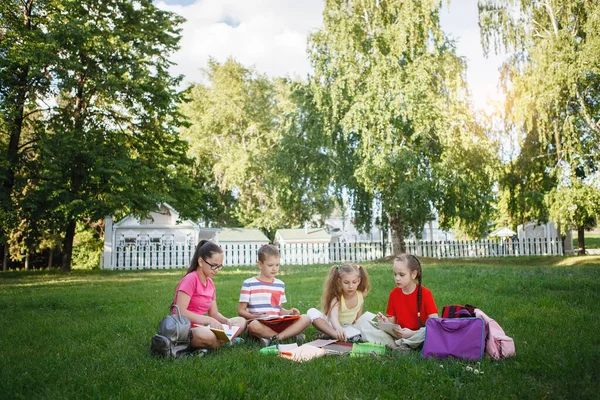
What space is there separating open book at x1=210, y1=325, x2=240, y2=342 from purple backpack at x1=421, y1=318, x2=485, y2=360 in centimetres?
180

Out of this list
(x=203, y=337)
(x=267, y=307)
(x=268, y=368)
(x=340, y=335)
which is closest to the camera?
(x=268, y=368)

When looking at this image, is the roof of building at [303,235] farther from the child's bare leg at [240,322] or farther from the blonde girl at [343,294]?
the child's bare leg at [240,322]

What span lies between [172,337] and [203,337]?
1.03ft

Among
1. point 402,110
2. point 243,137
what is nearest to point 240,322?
point 402,110

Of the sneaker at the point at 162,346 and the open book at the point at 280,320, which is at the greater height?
the open book at the point at 280,320

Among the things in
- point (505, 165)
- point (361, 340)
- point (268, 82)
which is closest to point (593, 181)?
point (505, 165)

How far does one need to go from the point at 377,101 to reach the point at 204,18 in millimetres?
8301

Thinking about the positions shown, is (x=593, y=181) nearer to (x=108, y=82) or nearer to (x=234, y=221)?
(x=108, y=82)

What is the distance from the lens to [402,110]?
20.2 m

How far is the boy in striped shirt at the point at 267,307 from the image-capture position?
5.06 metres

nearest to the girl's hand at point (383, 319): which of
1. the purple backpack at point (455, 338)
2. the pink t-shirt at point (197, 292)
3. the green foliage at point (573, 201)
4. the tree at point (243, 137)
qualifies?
the purple backpack at point (455, 338)

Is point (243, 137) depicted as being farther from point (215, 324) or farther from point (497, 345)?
point (497, 345)

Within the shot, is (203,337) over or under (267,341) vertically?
over

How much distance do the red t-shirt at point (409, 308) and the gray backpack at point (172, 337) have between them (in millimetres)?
2263
